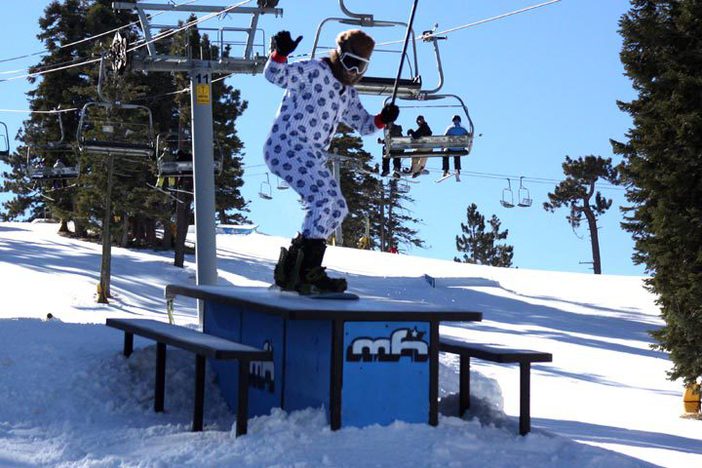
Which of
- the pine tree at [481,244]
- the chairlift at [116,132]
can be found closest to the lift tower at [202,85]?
the chairlift at [116,132]

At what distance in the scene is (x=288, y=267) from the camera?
8.10 metres

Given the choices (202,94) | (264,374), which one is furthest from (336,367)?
(202,94)

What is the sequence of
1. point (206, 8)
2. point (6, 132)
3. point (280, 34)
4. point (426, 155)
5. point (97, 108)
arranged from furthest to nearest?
point (97, 108) < point (6, 132) < point (206, 8) < point (426, 155) < point (280, 34)

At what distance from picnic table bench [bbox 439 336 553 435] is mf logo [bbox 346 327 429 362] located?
65cm

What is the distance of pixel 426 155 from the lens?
1619cm

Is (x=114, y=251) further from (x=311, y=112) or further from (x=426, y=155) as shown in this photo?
(x=311, y=112)

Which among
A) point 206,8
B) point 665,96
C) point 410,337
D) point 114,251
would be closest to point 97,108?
point 114,251

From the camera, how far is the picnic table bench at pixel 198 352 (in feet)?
21.6

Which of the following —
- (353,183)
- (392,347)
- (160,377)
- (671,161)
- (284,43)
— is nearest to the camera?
(392,347)

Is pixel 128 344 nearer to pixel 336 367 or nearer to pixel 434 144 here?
pixel 336 367

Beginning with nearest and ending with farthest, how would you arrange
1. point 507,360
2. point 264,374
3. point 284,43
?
point 507,360
point 284,43
point 264,374

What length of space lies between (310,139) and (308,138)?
22mm

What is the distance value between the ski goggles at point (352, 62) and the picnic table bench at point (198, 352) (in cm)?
229

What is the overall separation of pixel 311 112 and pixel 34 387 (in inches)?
129
